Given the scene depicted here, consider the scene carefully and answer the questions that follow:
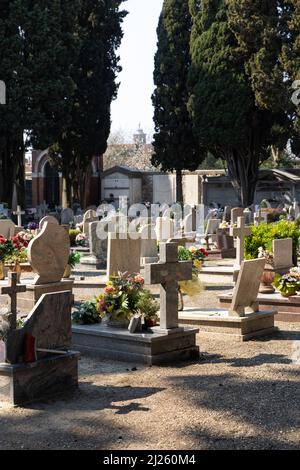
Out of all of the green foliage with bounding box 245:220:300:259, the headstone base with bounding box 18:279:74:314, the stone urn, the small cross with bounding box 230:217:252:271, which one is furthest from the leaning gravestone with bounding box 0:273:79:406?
the green foliage with bounding box 245:220:300:259

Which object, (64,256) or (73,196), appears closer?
(64,256)

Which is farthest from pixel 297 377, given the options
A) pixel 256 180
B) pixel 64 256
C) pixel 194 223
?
pixel 256 180

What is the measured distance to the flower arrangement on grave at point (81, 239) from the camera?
68.6 ft

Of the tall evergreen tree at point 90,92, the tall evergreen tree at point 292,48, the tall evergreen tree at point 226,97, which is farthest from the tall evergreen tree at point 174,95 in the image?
the tall evergreen tree at point 292,48

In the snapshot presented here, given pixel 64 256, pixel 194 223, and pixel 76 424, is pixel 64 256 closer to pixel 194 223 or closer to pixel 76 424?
pixel 76 424

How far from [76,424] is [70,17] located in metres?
30.7

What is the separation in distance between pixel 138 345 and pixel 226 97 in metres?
28.5

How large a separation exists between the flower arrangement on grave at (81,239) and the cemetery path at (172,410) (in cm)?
1225

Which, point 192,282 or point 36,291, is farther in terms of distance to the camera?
point 36,291

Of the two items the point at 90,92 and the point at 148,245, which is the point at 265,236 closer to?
the point at 148,245

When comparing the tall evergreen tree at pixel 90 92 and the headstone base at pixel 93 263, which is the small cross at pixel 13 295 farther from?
the tall evergreen tree at pixel 90 92

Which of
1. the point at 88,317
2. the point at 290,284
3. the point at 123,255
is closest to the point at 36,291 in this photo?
the point at 123,255

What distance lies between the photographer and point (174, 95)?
3938 cm
